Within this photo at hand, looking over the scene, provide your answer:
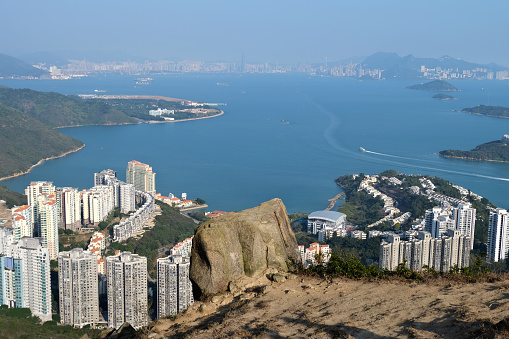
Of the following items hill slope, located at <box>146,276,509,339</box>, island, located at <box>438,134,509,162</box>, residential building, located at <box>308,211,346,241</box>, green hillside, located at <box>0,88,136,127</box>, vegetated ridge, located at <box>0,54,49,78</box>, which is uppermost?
vegetated ridge, located at <box>0,54,49,78</box>

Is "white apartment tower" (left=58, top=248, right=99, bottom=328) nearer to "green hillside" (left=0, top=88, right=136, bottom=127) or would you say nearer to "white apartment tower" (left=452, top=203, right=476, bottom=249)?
"white apartment tower" (left=452, top=203, right=476, bottom=249)

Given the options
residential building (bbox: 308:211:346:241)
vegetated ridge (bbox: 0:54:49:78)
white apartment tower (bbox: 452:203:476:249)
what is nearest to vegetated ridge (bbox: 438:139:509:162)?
residential building (bbox: 308:211:346:241)

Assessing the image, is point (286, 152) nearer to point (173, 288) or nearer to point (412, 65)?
point (173, 288)

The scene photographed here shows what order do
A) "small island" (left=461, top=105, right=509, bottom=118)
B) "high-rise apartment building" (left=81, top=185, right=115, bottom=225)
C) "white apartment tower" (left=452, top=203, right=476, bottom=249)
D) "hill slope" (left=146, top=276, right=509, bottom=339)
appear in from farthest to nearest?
"small island" (left=461, top=105, right=509, bottom=118) → "high-rise apartment building" (left=81, top=185, right=115, bottom=225) → "white apartment tower" (left=452, top=203, right=476, bottom=249) → "hill slope" (left=146, top=276, right=509, bottom=339)

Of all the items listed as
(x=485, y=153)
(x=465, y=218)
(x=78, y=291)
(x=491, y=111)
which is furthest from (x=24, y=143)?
(x=491, y=111)

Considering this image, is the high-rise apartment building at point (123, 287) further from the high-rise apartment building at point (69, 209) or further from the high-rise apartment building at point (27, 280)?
the high-rise apartment building at point (69, 209)

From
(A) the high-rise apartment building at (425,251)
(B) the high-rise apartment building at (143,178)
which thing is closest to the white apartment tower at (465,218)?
(A) the high-rise apartment building at (425,251)
